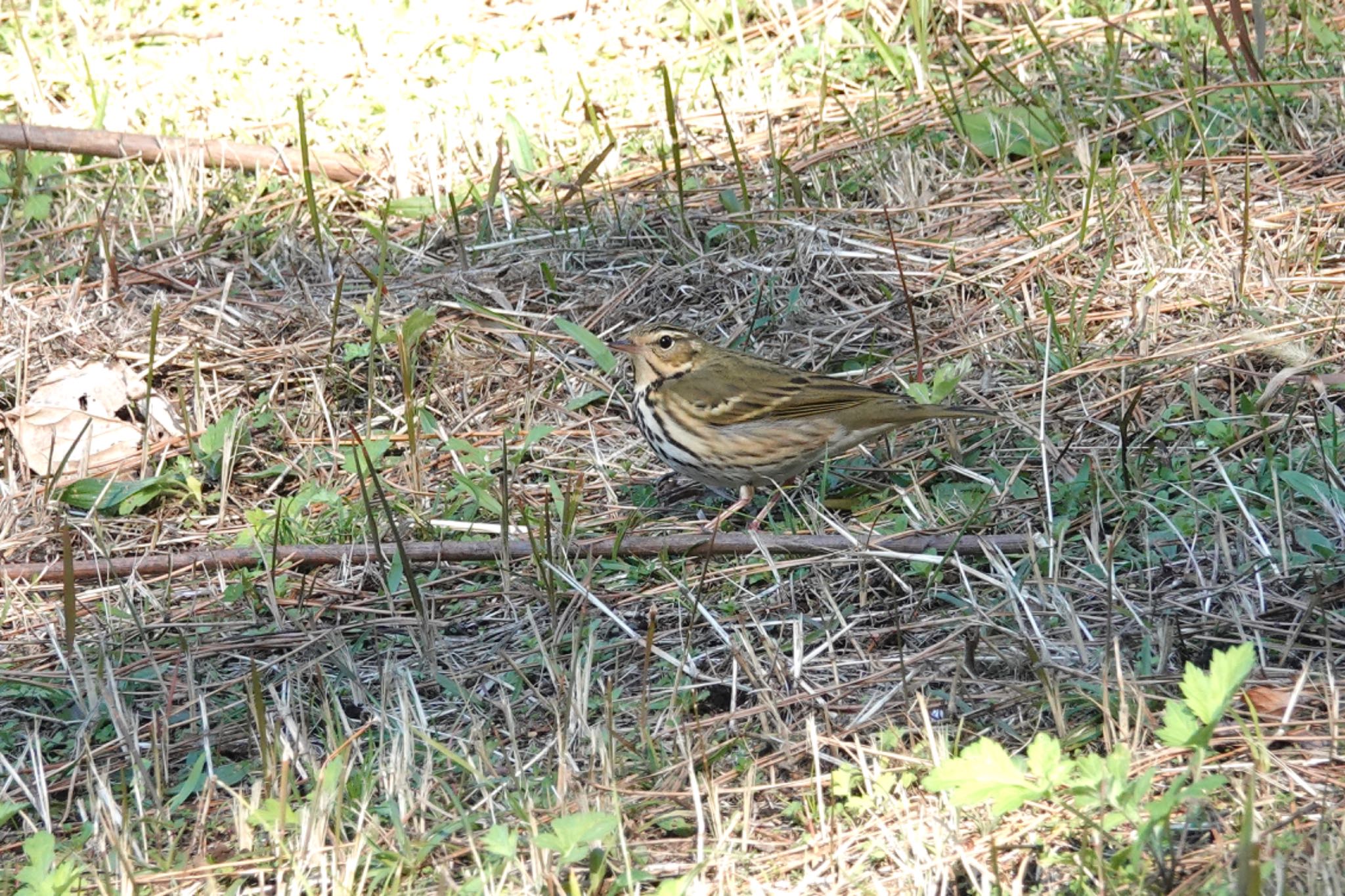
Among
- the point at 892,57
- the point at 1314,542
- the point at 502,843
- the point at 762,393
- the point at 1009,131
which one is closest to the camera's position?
the point at 502,843

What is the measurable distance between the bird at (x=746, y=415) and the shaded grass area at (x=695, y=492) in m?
0.16

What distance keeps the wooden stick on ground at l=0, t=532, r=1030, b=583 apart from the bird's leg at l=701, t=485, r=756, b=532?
10.7 inches

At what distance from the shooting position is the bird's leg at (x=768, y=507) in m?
4.84

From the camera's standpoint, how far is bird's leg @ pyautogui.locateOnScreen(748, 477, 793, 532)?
4838mm

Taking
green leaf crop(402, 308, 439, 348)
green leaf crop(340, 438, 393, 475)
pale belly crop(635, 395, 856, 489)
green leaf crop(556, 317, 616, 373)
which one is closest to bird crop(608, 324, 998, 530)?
pale belly crop(635, 395, 856, 489)

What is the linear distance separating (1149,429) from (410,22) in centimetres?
525

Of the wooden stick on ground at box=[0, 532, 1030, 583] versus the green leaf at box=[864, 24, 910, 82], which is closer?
the wooden stick on ground at box=[0, 532, 1030, 583]

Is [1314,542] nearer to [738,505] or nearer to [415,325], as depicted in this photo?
[738,505]

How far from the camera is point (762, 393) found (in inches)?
205

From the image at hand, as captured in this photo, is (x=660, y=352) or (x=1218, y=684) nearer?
(x=1218, y=684)

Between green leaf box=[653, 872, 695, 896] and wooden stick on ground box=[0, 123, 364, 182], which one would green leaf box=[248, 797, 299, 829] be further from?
wooden stick on ground box=[0, 123, 364, 182]

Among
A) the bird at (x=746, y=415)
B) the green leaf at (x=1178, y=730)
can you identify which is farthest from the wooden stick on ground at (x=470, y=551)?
the green leaf at (x=1178, y=730)

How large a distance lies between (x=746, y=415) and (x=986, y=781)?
2.50 meters

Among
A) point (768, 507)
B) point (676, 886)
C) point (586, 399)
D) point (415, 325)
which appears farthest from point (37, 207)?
point (676, 886)
